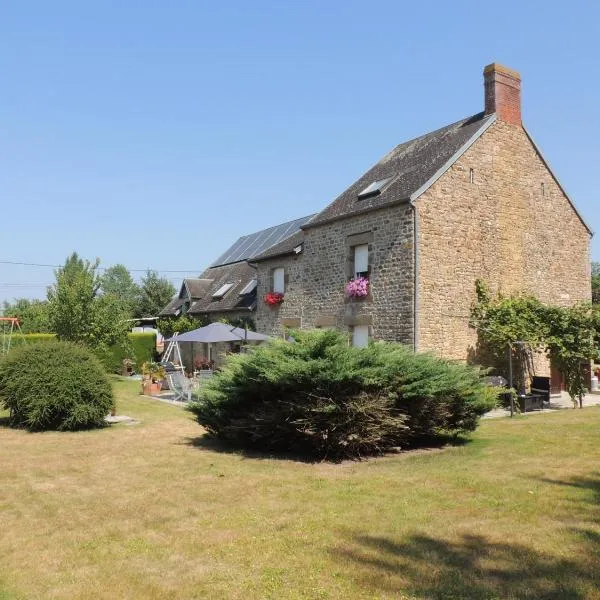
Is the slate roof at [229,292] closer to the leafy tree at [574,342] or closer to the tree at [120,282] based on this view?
the leafy tree at [574,342]

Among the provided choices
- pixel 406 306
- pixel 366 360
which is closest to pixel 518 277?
pixel 406 306

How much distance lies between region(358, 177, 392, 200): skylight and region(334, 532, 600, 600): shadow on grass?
47.5 feet

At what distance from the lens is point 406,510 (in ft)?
18.5

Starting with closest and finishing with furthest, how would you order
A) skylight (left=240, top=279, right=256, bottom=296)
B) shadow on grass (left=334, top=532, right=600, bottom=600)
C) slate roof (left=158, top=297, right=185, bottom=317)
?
shadow on grass (left=334, top=532, right=600, bottom=600) → skylight (left=240, top=279, right=256, bottom=296) → slate roof (left=158, top=297, right=185, bottom=317)

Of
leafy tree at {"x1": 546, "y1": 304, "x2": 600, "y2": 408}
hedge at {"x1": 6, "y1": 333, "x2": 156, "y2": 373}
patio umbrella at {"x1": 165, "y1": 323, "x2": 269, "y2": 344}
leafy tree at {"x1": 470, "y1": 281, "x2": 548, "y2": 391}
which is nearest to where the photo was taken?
leafy tree at {"x1": 546, "y1": 304, "x2": 600, "y2": 408}

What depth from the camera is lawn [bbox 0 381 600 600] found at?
3.96m

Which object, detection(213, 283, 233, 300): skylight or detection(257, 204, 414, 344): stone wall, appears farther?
detection(213, 283, 233, 300): skylight

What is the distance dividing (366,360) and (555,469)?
2.73 meters

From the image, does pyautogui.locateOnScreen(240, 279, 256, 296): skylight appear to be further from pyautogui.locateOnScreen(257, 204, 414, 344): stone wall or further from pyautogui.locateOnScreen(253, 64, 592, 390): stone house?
pyautogui.locateOnScreen(253, 64, 592, 390): stone house

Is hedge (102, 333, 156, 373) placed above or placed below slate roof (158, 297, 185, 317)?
below

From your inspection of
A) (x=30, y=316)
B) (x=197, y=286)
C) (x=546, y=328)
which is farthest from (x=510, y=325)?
(x=30, y=316)

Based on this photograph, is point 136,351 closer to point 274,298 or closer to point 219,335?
point 274,298

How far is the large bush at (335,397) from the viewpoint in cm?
812

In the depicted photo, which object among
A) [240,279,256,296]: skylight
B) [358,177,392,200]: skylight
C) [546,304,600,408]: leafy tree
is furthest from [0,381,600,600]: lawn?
[240,279,256,296]: skylight
